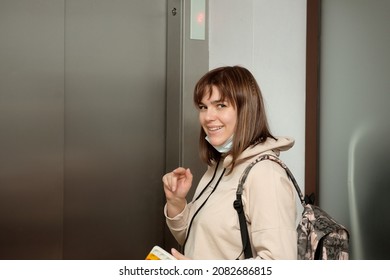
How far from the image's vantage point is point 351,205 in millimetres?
2119

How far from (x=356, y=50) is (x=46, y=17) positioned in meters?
1.58

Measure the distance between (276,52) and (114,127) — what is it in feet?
3.32

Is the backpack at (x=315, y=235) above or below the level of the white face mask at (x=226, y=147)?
below

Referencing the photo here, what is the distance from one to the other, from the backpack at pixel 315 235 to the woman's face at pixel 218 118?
0.67 ft

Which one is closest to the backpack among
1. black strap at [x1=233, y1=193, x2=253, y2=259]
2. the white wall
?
black strap at [x1=233, y1=193, x2=253, y2=259]

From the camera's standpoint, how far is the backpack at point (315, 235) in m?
1.44

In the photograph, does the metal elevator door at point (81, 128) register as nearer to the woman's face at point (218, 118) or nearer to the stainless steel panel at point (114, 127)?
the stainless steel panel at point (114, 127)

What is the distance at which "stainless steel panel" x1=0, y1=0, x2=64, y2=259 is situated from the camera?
2242 mm

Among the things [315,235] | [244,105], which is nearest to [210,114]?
[244,105]

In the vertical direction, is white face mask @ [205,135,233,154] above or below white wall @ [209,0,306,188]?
below

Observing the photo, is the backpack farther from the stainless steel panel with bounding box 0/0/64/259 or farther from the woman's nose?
the stainless steel panel with bounding box 0/0/64/259

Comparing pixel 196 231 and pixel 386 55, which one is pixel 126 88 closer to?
pixel 196 231

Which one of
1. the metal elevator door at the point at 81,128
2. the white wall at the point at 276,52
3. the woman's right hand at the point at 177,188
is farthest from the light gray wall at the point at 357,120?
the metal elevator door at the point at 81,128
